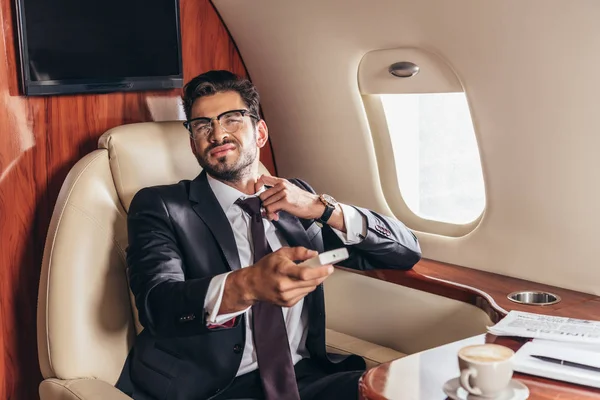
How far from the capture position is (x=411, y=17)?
2312mm

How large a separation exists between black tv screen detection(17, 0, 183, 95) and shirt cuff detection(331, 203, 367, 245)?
2.83 ft

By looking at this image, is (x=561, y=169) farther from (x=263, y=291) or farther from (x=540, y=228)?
(x=263, y=291)

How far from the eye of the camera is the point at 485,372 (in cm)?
135

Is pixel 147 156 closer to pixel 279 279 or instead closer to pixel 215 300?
pixel 215 300

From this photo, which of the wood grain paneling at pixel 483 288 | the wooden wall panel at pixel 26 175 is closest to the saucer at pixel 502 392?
the wood grain paneling at pixel 483 288

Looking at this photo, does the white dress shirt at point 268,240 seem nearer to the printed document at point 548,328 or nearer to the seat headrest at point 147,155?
the seat headrest at point 147,155

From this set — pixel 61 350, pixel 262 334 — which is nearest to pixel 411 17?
pixel 262 334

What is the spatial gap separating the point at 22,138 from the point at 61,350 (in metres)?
0.71

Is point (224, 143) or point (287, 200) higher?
point (224, 143)

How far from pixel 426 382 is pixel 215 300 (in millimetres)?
569

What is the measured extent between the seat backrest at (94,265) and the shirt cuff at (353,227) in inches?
23.1

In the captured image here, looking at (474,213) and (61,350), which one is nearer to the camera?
(61,350)

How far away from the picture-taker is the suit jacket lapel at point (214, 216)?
2.15 m

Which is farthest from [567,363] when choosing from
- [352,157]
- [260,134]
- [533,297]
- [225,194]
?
[352,157]
